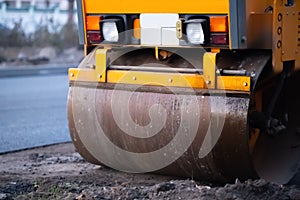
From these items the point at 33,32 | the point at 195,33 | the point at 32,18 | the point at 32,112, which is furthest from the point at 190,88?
the point at 32,18

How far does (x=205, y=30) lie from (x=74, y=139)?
1.50 meters

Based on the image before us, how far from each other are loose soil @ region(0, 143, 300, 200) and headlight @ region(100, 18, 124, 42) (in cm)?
109

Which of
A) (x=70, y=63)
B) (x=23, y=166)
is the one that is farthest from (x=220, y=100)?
(x=70, y=63)

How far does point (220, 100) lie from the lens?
464 centimetres

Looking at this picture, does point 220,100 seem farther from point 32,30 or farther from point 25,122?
point 32,30

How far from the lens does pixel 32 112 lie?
33.7 ft

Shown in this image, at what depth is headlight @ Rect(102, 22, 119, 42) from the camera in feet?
17.0

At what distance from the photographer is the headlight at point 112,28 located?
517 centimetres

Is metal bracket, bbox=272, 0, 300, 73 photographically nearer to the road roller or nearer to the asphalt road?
the road roller

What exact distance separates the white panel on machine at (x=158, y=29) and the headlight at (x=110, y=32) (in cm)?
22

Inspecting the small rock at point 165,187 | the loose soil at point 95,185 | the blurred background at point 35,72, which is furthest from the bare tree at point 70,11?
the small rock at point 165,187

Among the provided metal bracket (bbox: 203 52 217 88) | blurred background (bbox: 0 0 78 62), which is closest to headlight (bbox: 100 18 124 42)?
metal bracket (bbox: 203 52 217 88)

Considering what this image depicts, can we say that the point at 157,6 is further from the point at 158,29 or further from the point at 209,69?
the point at 209,69

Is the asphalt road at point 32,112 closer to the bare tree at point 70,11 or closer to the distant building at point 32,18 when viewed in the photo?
the distant building at point 32,18
